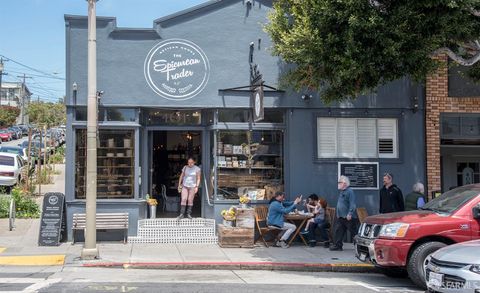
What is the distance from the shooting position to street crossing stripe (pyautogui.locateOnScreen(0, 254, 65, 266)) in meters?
11.2

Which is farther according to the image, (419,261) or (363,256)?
(363,256)

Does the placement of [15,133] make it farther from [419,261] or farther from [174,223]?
[419,261]

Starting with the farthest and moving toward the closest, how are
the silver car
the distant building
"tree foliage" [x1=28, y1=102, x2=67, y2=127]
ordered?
1. the distant building
2. "tree foliage" [x1=28, y1=102, x2=67, y2=127]
3. the silver car

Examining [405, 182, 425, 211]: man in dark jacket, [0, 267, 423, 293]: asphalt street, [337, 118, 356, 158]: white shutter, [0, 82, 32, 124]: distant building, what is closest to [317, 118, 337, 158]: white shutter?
[337, 118, 356, 158]: white shutter

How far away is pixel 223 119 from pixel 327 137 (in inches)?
108

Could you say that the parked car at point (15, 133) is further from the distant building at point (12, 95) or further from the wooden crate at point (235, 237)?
the wooden crate at point (235, 237)

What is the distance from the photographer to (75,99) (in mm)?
13656

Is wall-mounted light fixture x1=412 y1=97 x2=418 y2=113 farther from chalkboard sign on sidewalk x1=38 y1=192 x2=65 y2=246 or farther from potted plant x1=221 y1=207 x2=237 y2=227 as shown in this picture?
chalkboard sign on sidewalk x1=38 y1=192 x2=65 y2=246

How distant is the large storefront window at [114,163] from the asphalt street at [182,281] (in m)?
3.57

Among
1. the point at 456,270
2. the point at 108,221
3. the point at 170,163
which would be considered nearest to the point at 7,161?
the point at 170,163

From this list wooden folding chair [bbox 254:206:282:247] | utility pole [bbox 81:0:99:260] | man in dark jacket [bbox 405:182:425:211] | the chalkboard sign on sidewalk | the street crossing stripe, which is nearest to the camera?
the street crossing stripe

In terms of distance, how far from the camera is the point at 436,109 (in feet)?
48.3

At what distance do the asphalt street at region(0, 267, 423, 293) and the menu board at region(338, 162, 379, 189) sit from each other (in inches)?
152

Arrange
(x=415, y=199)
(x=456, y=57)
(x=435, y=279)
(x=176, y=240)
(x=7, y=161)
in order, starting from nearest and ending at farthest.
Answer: (x=435, y=279), (x=456, y=57), (x=415, y=199), (x=176, y=240), (x=7, y=161)
